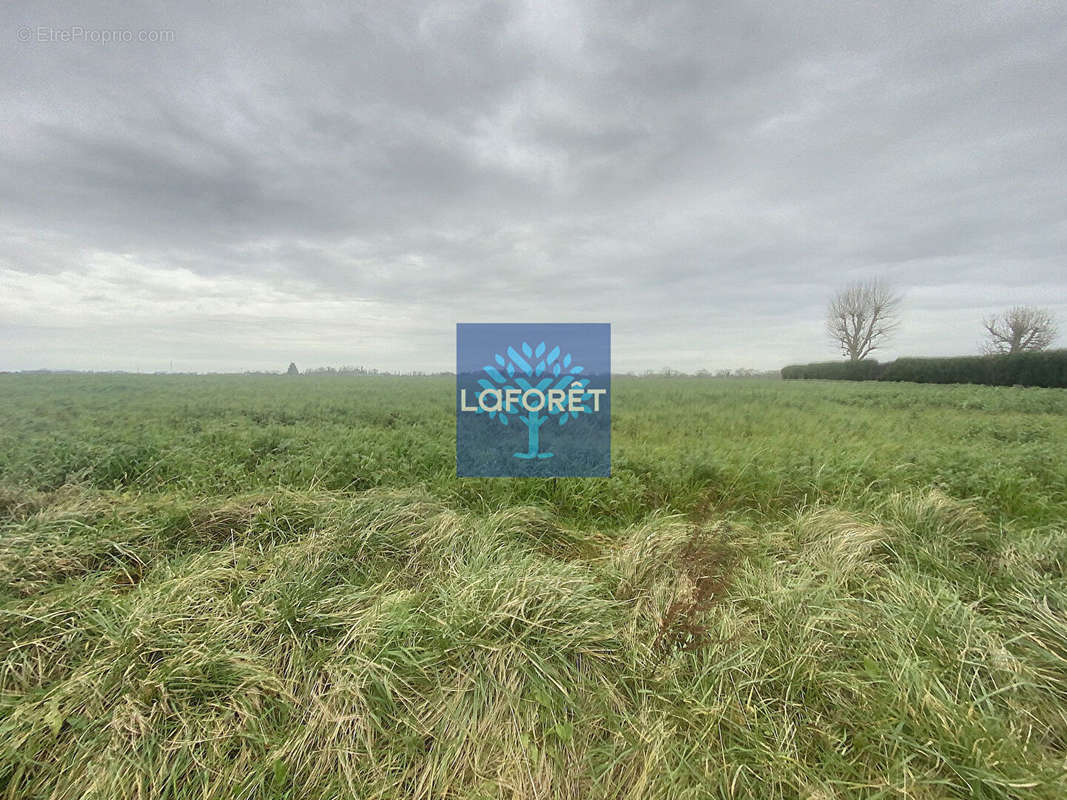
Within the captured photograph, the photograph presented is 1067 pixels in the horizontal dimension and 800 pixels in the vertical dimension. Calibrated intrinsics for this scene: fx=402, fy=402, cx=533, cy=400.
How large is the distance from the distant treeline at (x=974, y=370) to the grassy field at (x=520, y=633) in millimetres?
22100

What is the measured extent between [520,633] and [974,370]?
3067 cm

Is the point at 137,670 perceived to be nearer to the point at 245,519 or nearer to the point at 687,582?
the point at 245,519

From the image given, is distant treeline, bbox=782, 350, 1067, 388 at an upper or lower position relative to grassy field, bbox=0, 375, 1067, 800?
upper

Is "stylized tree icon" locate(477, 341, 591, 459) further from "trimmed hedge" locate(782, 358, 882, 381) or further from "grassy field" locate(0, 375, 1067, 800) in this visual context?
"trimmed hedge" locate(782, 358, 882, 381)

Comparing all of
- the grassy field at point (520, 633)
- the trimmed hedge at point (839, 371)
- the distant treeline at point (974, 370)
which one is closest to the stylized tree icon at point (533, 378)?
the grassy field at point (520, 633)

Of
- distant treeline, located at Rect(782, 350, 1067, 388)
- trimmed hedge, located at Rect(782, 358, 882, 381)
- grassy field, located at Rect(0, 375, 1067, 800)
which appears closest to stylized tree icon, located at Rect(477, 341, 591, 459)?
grassy field, located at Rect(0, 375, 1067, 800)

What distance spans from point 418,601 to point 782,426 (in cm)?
707

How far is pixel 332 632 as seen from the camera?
233cm

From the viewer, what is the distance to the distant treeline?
1769 cm

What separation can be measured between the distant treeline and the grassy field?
22100mm

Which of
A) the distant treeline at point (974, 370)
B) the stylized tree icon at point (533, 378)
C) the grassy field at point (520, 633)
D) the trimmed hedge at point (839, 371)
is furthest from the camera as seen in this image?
the trimmed hedge at point (839, 371)

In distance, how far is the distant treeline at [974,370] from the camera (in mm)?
17688

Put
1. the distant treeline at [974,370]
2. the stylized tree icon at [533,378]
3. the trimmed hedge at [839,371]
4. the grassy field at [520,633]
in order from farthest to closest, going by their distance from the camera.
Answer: the trimmed hedge at [839,371] → the distant treeline at [974,370] → the stylized tree icon at [533,378] → the grassy field at [520,633]

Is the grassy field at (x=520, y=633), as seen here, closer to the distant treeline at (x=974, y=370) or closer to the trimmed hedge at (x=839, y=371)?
the distant treeline at (x=974, y=370)
